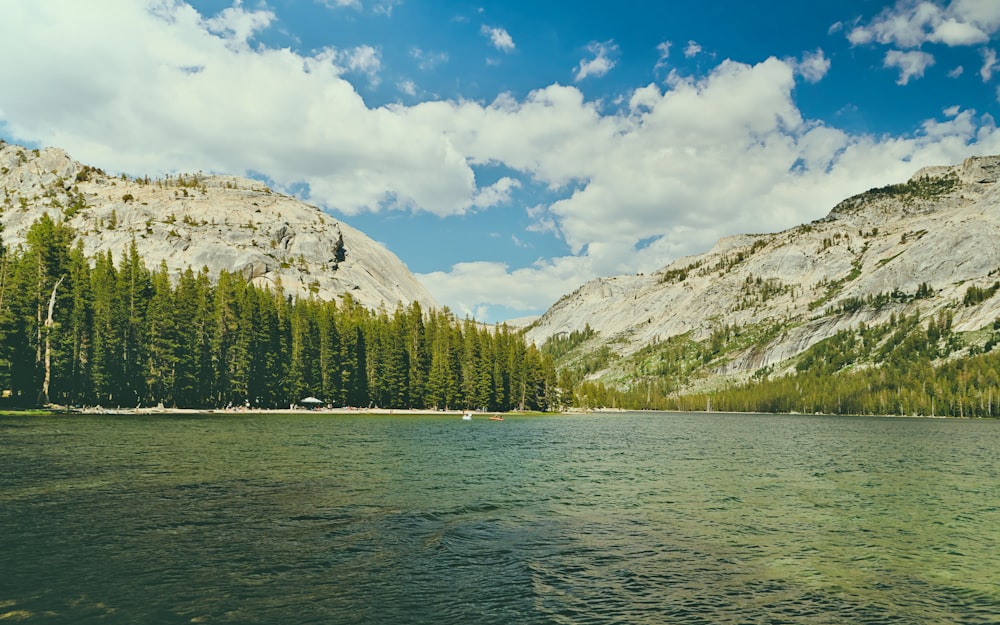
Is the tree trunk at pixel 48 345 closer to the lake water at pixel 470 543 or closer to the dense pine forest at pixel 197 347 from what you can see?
the dense pine forest at pixel 197 347

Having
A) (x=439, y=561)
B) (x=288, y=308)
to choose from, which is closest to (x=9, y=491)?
(x=439, y=561)

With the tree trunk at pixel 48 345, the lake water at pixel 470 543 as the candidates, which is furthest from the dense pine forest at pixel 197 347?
the lake water at pixel 470 543

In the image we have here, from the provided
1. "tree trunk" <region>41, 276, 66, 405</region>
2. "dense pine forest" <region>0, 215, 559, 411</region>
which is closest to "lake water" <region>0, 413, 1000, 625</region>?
"tree trunk" <region>41, 276, 66, 405</region>

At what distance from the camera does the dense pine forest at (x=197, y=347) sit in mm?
102562

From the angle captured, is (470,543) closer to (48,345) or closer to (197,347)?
(48,345)

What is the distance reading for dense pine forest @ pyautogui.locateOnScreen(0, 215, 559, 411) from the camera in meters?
103

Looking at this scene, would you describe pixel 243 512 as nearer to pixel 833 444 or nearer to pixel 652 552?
pixel 652 552

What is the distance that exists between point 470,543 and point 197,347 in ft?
412

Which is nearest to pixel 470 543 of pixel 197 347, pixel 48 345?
pixel 48 345

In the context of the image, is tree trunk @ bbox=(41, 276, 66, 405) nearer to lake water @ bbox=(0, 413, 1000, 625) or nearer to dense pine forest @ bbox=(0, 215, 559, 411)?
dense pine forest @ bbox=(0, 215, 559, 411)

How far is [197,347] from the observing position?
132 meters

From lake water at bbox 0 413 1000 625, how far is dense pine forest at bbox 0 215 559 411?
212ft

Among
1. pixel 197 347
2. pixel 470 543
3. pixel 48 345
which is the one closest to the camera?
pixel 470 543

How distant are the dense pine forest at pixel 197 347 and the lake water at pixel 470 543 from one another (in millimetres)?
64584
